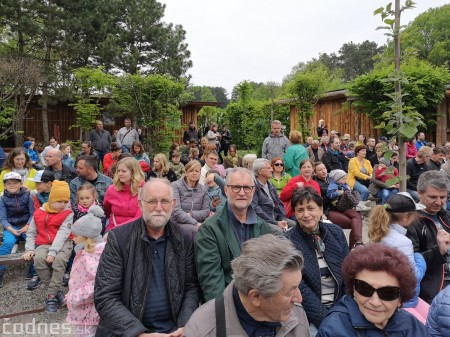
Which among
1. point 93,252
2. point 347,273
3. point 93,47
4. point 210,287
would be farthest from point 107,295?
point 93,47

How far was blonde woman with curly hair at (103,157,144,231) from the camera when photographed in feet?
15.5

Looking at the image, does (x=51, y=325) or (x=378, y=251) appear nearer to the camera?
(x=378, y=251)

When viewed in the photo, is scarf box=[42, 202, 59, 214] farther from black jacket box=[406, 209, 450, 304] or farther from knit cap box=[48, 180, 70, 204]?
black jacket box=[406, 209, 450, 304]

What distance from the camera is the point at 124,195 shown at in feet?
15.7

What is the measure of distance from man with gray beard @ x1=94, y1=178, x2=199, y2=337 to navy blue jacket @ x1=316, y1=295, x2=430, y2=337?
104cm

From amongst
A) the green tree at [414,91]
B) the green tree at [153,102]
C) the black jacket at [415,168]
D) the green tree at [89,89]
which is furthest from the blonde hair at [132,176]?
the green tree at [414,91]

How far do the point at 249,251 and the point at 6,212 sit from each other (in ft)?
15.1

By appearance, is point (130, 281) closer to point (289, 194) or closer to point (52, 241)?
point (52, 241)

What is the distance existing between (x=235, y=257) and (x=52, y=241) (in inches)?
114

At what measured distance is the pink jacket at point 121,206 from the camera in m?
4.72

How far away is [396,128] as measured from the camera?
3.67 metres

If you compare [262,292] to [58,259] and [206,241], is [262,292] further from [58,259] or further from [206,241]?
[58,259]

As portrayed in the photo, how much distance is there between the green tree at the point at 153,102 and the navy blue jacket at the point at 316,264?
40.3 feet

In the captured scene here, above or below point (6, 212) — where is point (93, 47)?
above
